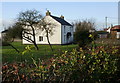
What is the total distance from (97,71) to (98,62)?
0.23 m

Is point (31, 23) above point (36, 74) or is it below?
above

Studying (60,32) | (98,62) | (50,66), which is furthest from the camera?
(60,32)

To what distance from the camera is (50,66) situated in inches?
110

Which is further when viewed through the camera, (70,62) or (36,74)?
(70,62)

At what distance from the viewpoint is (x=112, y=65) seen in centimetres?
331

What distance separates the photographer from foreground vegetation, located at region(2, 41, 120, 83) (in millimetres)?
2438

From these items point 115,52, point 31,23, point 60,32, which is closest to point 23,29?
point 31,23

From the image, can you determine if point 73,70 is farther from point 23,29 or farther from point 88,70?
point 23,29

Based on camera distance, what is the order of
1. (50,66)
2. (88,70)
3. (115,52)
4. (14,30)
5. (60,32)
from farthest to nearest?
(60,32) < (14,30) < (115,52) < (88,70) < (50,66)

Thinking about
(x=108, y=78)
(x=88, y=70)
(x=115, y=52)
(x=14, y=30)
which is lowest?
(x=108, y=78)

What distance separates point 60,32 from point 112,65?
28.3 metres

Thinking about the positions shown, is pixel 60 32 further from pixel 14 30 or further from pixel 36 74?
pixel 36 74

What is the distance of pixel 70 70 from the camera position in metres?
2.83

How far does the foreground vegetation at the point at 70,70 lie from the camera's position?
2438mm
